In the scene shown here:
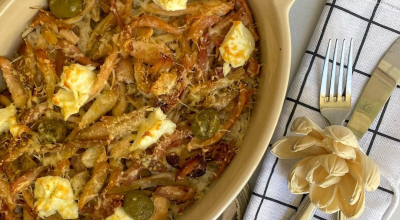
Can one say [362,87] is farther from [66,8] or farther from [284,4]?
[66,8]

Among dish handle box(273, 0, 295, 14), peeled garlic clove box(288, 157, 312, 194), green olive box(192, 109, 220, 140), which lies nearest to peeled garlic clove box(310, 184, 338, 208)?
peeled garlic clove box(288, 157, 312, 194)

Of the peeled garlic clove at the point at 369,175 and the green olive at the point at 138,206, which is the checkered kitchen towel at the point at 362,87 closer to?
the peeled garlic clove at the point at 369,175

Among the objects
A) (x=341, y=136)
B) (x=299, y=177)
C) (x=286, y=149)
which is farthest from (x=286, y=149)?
(x=341, y=136)

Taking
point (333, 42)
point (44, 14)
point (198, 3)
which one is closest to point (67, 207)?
point (44, 14)

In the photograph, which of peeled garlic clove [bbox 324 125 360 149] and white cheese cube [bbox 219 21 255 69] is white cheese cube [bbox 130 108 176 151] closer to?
white cheese cube [bbox 219 21 255 69]

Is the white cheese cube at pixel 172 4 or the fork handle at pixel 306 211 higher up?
the white cheese cube at pixel 172 4

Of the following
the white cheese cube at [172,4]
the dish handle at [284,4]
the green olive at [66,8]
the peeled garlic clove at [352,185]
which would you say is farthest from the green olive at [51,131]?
the peeled garlic clove at [352,185]

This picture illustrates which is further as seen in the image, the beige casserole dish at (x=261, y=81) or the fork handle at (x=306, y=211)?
the fork handle at (x=306, y=211)
